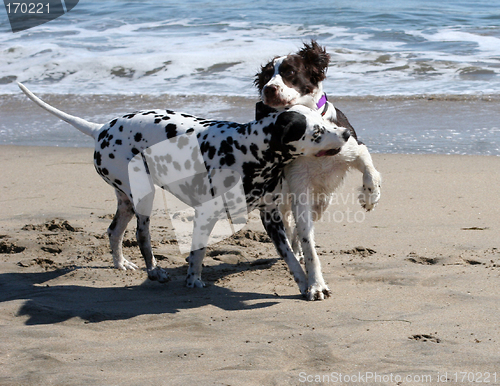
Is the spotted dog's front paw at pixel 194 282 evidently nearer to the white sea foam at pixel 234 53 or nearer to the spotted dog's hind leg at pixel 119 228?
the spotted dog's hind leg at pixel 119 228

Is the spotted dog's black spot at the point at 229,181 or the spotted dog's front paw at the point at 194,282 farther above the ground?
the spotted dog's black spot at the point at 229,181

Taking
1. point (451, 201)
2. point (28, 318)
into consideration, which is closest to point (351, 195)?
point (451, 201)

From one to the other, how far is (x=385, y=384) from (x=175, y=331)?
1.41 meters

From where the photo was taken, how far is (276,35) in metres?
18.4

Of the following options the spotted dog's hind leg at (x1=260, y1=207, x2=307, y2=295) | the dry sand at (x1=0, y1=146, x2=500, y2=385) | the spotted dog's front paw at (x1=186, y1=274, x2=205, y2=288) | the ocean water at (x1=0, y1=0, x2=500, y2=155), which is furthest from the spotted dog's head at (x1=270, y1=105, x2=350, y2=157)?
the ocean water at (x1=0, y1=0, x2=500, y2=155)

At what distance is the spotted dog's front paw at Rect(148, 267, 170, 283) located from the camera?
4.73 metres

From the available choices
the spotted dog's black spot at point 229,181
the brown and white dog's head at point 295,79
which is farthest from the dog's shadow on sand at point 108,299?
the brown and white dog's head at point 295,79

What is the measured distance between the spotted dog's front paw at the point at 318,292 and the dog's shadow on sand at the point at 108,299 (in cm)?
26

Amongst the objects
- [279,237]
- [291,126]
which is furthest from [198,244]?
[291,126]

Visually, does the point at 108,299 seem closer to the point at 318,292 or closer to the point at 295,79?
the point at 318,292

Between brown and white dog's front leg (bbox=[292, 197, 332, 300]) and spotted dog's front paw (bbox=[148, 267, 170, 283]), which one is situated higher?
brown and white dog's front leg (bbox=[292, 197, 332, 300])

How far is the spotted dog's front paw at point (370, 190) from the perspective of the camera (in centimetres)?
452

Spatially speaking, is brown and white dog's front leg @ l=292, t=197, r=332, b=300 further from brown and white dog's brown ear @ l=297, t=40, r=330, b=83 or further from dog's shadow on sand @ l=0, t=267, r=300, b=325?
brown and white dog's brown ear @ l=297, t=40, r=330, b=83

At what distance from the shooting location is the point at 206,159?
4.42 metres
